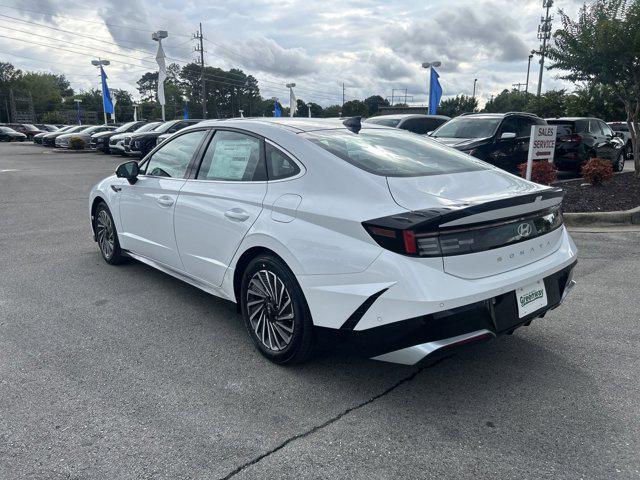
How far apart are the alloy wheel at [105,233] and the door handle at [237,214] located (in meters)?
2.44

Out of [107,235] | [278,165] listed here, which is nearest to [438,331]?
[278,165]

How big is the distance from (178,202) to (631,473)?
346 centimetres

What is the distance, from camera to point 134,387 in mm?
3133

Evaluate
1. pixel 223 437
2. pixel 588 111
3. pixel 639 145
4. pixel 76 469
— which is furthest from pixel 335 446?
pixel 588 111

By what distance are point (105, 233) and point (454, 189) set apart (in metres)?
4.16

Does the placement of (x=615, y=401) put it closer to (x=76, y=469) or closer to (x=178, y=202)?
(x=76, y=469)

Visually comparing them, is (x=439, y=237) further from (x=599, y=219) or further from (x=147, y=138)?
(x=147, y=138)

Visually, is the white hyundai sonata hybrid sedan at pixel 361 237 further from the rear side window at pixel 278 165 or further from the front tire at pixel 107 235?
the front tire at pixel 107 235

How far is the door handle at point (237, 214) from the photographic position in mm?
3473

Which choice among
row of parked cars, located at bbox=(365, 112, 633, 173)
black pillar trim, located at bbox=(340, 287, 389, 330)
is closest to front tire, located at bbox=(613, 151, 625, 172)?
row of parked cars, located at bbox=(365, 112, 633, 173)

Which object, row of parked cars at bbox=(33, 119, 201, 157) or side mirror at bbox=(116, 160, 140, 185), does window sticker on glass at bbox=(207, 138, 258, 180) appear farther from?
row of parked cars at bbox=(33, 119, 201, 157)

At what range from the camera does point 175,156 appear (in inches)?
179

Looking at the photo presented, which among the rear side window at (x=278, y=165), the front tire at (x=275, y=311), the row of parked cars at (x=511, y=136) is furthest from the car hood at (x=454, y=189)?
the row of parked cars at (x=511, y=136)

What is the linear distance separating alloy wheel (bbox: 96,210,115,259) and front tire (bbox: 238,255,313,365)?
260cm
